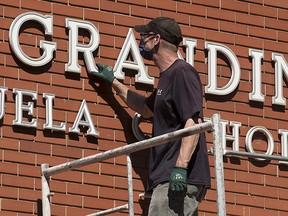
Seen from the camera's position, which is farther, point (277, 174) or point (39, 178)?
point (277, 174)

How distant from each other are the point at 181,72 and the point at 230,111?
7.89ft

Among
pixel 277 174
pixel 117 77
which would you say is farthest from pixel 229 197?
pixel 117 77

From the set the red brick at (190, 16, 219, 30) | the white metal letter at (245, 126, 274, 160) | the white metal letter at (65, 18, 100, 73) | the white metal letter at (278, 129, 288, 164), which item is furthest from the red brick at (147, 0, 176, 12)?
the white metal letter at (278, 129, 288, 164)

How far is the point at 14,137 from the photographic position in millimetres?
12891

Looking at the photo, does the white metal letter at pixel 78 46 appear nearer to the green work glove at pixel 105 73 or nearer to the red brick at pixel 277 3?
the green work glove at pixel 105 73

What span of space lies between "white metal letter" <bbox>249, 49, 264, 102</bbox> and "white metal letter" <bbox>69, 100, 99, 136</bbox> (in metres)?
1.87

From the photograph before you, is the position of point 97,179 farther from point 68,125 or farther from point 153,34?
point 153,34

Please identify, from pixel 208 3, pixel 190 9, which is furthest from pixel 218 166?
pixel 208 3

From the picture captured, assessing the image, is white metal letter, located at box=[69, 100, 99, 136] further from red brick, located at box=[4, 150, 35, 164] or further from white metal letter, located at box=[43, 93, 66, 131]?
red brick, located at box=[4, 150, 35, 164]

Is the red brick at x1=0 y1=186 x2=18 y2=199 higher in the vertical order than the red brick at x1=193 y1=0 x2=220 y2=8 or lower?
lower

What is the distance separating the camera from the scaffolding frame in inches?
431

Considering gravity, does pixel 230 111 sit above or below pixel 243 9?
below

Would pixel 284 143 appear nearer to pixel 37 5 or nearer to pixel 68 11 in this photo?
pixel 68 11

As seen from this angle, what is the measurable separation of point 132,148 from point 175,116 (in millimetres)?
498
